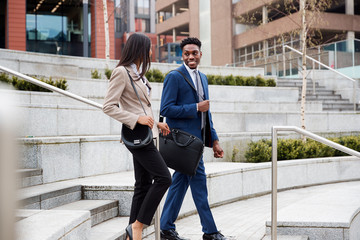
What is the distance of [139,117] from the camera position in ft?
11.0

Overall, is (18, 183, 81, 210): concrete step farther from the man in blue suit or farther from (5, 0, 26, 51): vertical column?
(5, 0, 26, 51): vertical column

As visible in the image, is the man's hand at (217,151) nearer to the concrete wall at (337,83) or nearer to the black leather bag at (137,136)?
the black leather bag at (137,136)

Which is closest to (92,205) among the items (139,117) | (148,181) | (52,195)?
(52,195)

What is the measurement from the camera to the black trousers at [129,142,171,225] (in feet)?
11.1

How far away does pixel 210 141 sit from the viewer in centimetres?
436

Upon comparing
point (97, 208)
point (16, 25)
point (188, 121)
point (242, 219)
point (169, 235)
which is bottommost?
point (242, 219)

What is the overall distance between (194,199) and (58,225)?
1.43m

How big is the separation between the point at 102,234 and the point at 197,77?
1.79 metres

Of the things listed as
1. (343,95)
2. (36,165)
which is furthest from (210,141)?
(343,95)

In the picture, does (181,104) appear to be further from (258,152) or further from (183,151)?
(258,152)

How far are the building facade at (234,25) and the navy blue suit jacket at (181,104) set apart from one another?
26174 millimetres

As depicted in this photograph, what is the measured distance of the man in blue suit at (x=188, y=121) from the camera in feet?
13.7

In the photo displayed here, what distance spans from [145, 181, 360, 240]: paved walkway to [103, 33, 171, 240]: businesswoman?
1.37 meters

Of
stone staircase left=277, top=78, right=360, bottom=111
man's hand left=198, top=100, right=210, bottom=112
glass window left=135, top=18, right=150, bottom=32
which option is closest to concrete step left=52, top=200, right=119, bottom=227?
man's hand left=198, top=100, right=210, bottom=112
